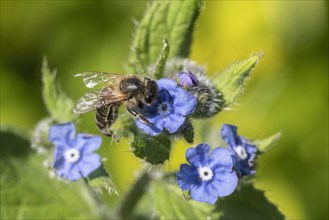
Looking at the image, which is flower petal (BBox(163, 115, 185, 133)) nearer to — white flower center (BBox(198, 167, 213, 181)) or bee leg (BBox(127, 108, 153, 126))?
bee leg (BBox(127, 108, 153, 126))

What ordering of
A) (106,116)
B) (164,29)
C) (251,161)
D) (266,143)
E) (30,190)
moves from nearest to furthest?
(106,116) < (251,161) < (266,143) < (164,29) < (30,190)

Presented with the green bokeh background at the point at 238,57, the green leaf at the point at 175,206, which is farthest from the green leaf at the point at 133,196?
the green bokeh background at the point at 238,57

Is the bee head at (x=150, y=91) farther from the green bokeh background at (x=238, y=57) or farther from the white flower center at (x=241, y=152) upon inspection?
the green bokeh background at (x=238, y=57)

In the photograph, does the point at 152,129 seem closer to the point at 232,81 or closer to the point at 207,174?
the point at 207,174

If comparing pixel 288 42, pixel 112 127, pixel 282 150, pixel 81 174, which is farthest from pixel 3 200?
pixel 288 42

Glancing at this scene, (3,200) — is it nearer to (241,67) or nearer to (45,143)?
(45,143)

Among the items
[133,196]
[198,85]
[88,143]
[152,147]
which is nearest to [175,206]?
[133,196]
